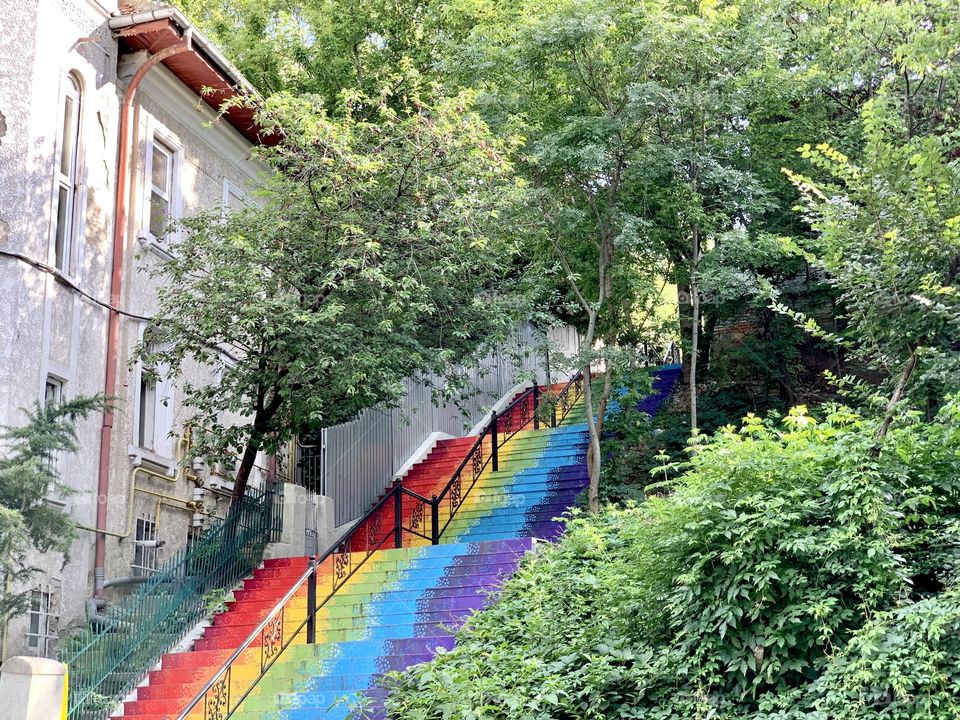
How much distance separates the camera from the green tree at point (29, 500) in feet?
33.2

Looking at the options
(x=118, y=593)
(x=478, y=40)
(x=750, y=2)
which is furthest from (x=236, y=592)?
(x=750, y=2)

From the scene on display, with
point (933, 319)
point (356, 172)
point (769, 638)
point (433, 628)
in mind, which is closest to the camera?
point (769, 638)

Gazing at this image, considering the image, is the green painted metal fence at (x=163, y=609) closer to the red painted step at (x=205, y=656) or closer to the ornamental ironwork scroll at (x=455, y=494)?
the red painted step at (x=205, y=656)

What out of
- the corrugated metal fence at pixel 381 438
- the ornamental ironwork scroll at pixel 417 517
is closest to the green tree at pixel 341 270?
the corrugated metal fence at pixel 381 438

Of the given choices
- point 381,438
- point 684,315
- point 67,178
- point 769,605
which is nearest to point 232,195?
point 67,178

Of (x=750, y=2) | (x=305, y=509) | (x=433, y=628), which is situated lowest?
(x=433, y=628)

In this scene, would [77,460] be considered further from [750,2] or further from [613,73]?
[750,2]

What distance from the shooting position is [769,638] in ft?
30.3

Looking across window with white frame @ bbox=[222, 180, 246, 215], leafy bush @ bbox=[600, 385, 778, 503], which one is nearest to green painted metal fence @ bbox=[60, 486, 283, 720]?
window with white frame @ bbox=[222, 180, 246, 215]

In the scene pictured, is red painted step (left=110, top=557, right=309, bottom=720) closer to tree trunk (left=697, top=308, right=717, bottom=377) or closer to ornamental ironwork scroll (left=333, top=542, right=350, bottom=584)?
ornamental ironwork scroll (left=333, top=542, right=350, bottom=584)

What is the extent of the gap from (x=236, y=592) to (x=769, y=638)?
28.6ft

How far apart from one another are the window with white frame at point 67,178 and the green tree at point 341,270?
134cm

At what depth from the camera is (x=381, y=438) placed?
2092 cm

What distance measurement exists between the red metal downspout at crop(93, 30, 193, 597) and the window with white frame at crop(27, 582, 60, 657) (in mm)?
753
